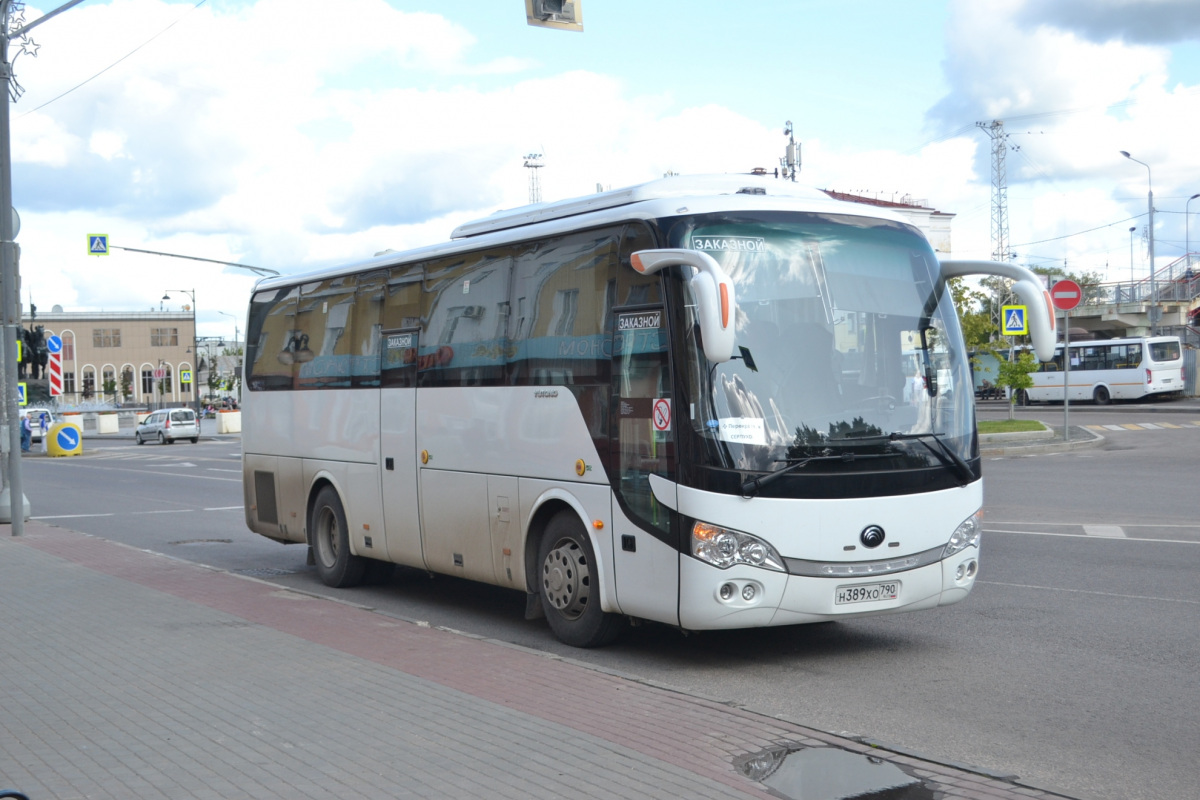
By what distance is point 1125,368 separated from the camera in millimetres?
51562

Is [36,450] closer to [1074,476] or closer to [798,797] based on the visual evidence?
[1074,476]

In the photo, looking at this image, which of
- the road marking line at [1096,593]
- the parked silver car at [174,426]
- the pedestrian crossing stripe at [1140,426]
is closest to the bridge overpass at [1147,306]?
the pedestrian crossing stripe at [1140,426]

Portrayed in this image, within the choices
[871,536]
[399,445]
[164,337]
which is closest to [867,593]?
[871,536]

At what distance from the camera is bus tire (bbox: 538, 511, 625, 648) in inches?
328

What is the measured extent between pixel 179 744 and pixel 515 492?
356 centimetres

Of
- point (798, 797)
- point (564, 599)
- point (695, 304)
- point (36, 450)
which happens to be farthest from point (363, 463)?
point (36, 450)

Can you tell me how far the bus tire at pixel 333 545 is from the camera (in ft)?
38.5

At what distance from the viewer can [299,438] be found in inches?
492

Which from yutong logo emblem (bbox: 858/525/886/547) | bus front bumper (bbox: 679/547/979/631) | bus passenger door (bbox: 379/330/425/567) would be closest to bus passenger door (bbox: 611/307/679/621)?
bus front bumper (bbox: 679/547/979/631)

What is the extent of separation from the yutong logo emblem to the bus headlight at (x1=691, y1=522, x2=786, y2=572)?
0.66 metres

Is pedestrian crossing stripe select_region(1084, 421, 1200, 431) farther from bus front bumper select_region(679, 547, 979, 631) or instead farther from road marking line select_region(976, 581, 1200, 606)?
bus front bumper select_region(679, 547, 979, 631)

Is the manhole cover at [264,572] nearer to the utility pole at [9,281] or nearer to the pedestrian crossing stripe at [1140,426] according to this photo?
the utility pole at [9,281]

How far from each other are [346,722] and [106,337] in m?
150

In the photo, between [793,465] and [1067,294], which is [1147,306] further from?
[793,465]
